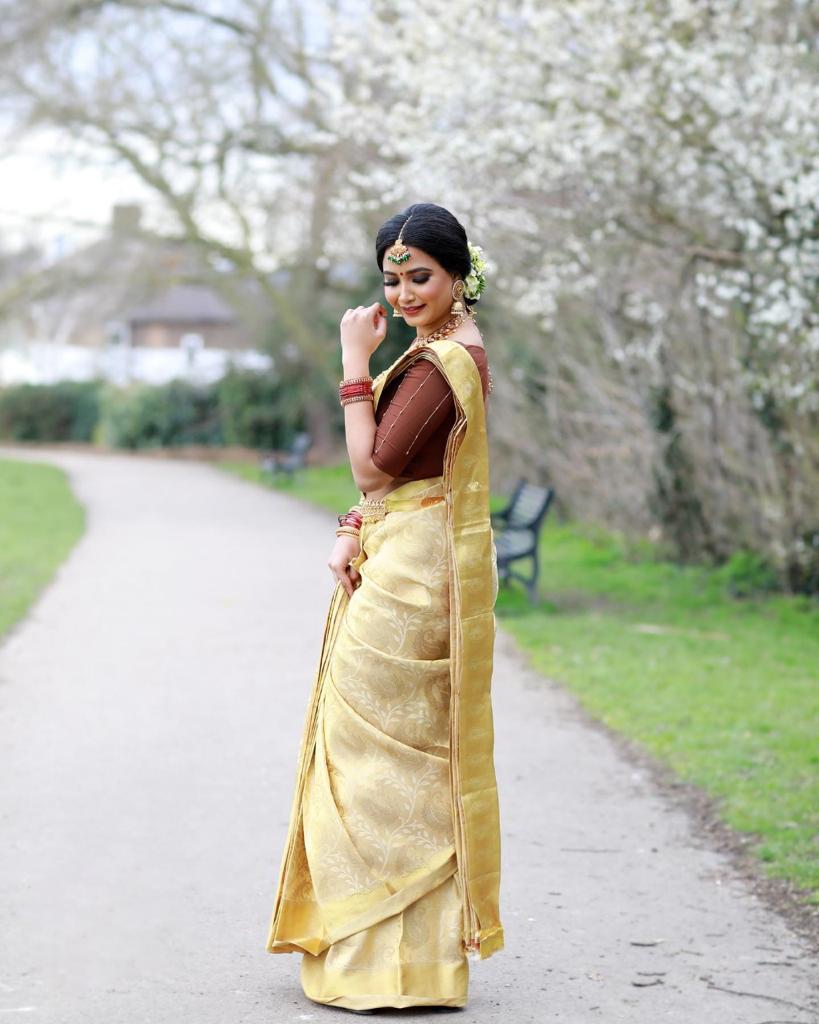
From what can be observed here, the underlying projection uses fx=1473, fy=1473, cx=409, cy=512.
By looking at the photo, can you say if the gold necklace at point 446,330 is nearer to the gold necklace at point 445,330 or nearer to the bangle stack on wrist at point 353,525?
the gold necklace at point 445,330

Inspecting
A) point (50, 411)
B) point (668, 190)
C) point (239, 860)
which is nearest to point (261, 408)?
point (50, 411)

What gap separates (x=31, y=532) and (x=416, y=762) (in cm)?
1487

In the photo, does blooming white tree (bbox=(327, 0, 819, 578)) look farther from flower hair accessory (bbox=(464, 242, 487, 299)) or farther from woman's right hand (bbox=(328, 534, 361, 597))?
woman's right hand (bbox=(328, 534, 361, 597))

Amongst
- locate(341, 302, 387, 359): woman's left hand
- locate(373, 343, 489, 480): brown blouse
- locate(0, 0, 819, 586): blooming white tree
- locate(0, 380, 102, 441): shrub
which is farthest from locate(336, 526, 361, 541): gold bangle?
locate(0, 380, 102, 441): shrub

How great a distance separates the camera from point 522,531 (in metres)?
12.2

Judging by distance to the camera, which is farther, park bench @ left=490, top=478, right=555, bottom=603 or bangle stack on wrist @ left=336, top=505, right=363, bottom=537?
park bench @ left=490, top=478, right=555, bottom=603

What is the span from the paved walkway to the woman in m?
0.18

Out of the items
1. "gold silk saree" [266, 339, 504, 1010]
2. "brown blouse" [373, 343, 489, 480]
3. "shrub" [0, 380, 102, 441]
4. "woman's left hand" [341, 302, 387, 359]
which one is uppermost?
"woman's left hand" [341, 302, 387, 359]

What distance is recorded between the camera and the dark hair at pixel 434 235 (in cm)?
373

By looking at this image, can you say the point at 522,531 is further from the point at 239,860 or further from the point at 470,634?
the point at 470,634

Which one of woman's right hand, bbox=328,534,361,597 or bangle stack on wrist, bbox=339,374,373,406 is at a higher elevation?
bangle stack on wrist, bbox=339,374,373,406

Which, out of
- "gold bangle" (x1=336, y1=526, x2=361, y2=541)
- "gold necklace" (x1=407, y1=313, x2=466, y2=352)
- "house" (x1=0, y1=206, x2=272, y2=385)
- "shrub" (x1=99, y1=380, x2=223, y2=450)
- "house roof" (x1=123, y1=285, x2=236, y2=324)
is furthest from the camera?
"house roof" (x1=123, y1=285, x2=236, y2=324)

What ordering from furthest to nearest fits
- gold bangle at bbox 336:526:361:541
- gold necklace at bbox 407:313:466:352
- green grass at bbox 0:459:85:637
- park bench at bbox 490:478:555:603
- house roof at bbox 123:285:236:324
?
house roof at bbox 123:285:236:324 → green grass at bbox 0:459:85:637 → park bench at bbox 490:478:555:603 → gold bangle at bbox 336:526:361:541 → gold necklace at bbox 407:313:466:352

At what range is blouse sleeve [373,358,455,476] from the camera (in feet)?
12.1
